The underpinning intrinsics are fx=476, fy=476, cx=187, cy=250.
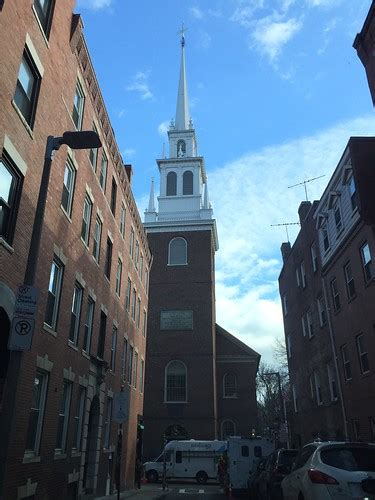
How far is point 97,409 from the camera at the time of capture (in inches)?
763

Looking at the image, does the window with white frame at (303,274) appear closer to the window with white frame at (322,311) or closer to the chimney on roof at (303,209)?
the window with white frame at (322,311)

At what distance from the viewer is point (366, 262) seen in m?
19.1

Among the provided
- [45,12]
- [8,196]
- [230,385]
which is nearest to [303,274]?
[45,12]

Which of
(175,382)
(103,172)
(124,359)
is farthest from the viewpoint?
(175,382)

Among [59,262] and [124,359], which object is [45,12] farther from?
[124,359]

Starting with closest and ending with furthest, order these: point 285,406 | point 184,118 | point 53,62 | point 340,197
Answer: point 53,62, point 340,197, point 285,406, point 184,118

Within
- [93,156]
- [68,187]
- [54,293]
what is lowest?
[54,293]

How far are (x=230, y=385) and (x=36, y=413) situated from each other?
3807 cm

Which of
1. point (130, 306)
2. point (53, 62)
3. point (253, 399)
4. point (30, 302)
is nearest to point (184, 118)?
point (253, 399)

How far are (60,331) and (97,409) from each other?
6.12m

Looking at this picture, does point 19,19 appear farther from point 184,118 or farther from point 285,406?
point 184,118

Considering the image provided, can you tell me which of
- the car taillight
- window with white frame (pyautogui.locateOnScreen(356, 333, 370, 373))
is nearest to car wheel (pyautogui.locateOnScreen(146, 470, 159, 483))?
window with white frame (pyautogui.locateOnScreen(356, 333, 370, 373))

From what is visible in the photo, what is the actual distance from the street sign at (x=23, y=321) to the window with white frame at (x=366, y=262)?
49.7ft

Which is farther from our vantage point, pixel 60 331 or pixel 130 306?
pixel 130 306
